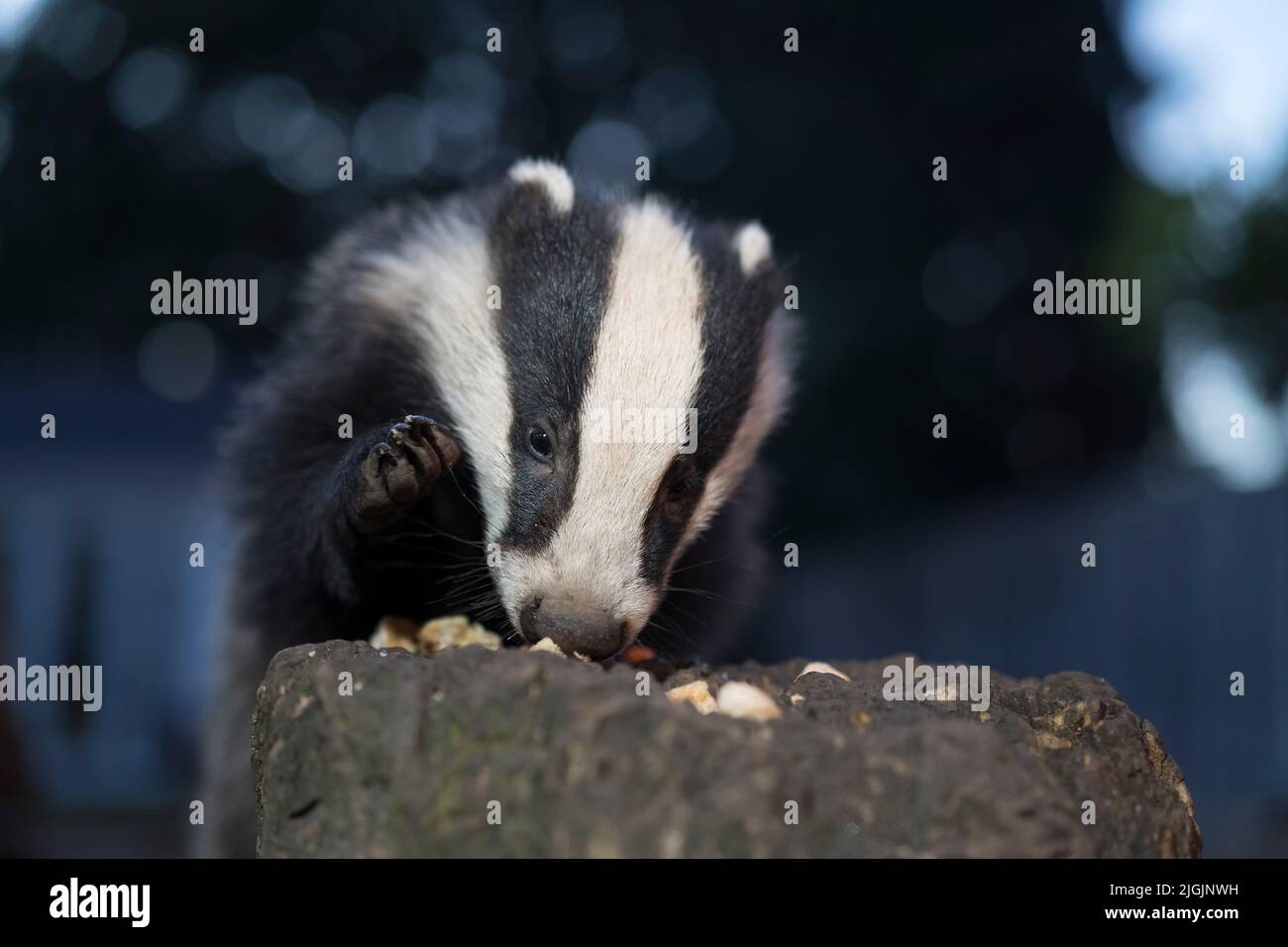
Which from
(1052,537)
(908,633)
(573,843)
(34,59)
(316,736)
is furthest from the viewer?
(908,633)

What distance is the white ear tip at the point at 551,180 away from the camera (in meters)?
3.07

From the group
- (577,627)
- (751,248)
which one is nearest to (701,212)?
(751,248)

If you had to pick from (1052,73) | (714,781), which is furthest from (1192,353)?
(714,781)

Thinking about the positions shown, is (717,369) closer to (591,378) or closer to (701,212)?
(591,378)

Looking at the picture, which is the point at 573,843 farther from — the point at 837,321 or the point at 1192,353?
the point at 1192,353

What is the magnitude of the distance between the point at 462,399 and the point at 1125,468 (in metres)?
6.31

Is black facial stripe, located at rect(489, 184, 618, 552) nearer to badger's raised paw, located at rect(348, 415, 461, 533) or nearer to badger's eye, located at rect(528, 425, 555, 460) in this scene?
badger's eye, located at rect(528, 425, 555, 460)

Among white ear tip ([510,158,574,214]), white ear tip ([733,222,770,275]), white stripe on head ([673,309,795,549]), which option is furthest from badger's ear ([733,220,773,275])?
white ear tip ([510,158,574,214])

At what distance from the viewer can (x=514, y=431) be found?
2711 millimetres

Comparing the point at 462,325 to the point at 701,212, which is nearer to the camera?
the point at 462,325

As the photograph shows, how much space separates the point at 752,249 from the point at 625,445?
1023 millimetres

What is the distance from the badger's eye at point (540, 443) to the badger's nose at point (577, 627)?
0.42 meters

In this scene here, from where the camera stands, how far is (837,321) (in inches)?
265

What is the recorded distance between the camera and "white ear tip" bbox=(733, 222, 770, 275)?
129 inches
